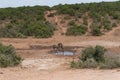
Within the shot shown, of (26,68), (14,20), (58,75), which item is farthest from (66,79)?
(14,20)

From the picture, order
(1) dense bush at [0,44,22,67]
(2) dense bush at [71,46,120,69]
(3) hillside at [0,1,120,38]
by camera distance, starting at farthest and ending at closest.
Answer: (3) hillside at [0,1,120,38] < (1) dense bush at [0,44,22,67] < (2) dense bush at [71,46,120,69]

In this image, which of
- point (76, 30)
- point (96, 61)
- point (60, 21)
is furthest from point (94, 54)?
point (60, 21)

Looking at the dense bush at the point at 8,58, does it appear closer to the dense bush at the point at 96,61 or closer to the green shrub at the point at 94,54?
the dense bush at the point at 96,61

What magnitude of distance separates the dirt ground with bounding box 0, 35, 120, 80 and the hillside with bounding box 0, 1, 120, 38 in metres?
3.52

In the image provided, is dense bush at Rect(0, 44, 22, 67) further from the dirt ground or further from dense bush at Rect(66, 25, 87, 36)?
dense bush at Rect(66, 25, 87, 36)

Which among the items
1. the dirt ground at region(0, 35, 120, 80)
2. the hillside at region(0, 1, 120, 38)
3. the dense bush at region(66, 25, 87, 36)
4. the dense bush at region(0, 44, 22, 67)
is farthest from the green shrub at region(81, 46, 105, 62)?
the dense bush at region(66, 25, 87, 36)

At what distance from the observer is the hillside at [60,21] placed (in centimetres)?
3762

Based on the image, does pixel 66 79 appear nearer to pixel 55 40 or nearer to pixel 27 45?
pixel 27 45

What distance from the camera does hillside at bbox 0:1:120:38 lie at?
37.6 meters

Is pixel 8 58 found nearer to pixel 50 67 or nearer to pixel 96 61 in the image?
pixel 50 67

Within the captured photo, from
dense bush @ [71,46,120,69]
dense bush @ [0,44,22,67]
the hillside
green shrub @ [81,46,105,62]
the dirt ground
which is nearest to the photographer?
the dirt ground

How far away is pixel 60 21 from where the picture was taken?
44750 mm

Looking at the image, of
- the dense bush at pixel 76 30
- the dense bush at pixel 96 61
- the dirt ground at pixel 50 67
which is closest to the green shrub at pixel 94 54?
the dense bush at pixel 96 61

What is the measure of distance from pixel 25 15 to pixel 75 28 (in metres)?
11.0
